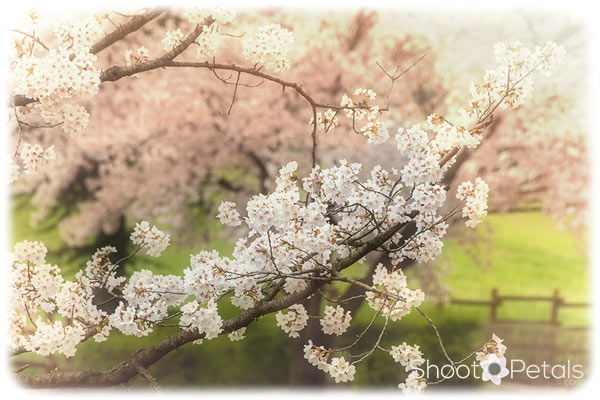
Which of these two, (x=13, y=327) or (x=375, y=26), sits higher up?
(x=375, y=26)

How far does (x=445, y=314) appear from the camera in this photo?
584 centimetres

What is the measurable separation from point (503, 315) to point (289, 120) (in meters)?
3.21

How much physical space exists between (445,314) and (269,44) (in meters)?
4.30

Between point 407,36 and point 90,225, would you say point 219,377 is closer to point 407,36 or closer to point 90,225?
point 90,225

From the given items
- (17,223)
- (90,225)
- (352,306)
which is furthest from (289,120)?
(17,223)

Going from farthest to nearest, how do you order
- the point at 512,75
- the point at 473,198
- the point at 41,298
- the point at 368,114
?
the point at 368,114 < the point at 41,298 < the point at 512,75 < the point at 473,198

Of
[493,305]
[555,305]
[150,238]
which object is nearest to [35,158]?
[150,238]

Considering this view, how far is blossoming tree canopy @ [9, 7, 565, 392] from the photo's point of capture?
6.72ft

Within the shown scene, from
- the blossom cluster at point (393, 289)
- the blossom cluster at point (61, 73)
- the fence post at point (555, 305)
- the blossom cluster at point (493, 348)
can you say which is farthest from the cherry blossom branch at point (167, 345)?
the fence post at point (555, 305)

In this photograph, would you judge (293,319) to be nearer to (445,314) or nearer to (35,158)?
(35,158)

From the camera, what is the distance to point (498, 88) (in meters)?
2.30

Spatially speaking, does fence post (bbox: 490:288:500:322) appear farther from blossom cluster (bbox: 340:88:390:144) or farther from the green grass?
blossom cluster (bbox: 340:88:390:144)

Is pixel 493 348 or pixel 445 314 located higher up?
pixel 445 314

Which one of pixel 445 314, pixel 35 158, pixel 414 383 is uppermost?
pixel 445 314
